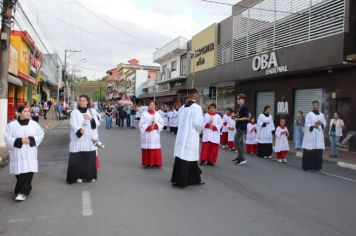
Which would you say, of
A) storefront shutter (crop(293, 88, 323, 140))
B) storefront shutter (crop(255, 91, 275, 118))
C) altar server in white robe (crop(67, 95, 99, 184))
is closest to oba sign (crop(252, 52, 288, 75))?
storefront shutter (crop(293, 88, 323, 140))

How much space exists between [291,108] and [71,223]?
17.3 meters

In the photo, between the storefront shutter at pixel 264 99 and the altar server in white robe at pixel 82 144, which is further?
the storefront shutter at pixel 264 99

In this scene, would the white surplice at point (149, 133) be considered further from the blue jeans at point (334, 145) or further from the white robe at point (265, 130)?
the blue jeans at point (334, 145)

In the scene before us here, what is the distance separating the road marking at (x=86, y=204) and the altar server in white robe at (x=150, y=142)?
9.83ft

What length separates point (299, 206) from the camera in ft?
22.1

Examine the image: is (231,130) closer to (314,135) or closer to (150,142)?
(314,135)

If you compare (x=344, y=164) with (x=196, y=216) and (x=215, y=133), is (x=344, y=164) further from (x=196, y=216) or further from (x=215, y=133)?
(x=196, y=216)

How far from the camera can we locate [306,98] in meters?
20.2

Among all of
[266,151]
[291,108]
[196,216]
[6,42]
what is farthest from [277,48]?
[196,216]

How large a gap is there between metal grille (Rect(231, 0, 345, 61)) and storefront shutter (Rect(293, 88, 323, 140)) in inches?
96.5

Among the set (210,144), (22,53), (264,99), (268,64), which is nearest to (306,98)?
(268,64)

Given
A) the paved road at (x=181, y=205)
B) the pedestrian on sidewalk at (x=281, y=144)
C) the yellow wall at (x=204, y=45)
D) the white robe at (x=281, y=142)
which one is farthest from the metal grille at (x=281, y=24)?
the paved road at (x=181, y=205)

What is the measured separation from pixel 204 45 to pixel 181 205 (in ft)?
90.2

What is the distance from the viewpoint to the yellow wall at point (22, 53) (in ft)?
91.2
